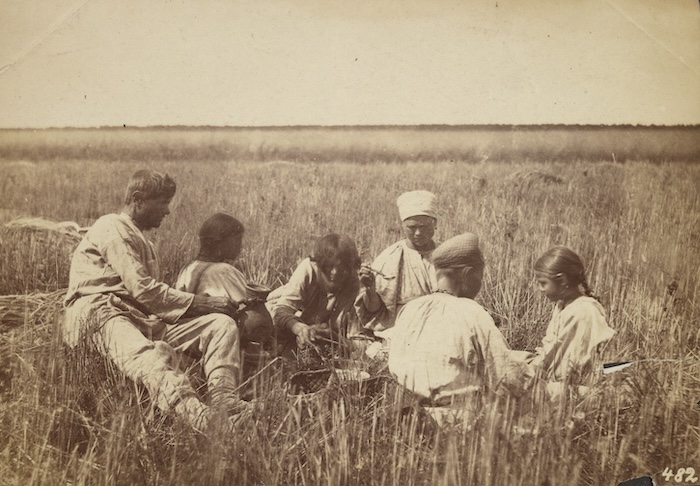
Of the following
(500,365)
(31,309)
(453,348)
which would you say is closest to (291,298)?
(453,348)

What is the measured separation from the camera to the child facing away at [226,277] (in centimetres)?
402

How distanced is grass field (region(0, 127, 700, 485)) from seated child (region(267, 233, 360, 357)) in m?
0.10

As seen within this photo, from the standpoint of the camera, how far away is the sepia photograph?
3.92m

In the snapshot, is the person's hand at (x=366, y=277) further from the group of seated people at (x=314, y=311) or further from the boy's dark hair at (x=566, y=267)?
the boy's dark hair at (x=566, y=267)

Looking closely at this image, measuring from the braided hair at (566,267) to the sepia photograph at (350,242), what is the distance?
1 cm

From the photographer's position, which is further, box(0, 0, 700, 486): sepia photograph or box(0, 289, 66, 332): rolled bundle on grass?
box(0, 289, 66, 332): rolled bundle on grass

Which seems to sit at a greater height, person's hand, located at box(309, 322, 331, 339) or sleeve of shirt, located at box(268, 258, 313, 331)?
sleeve of shirt, located at box(268, 258, 313, 331)

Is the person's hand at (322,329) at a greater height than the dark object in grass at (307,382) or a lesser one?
greater

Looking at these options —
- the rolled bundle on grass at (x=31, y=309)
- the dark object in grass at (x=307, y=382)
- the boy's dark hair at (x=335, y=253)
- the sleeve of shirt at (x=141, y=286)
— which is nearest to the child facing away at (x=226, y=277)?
the sleeve of shirt at (x=141, y=286)

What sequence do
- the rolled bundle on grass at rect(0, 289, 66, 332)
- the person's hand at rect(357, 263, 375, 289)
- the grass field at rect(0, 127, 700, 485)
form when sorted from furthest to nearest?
the person's hand at rect(357, 263, 375, 289), the rolled bundle on grass at rect(0, 289, 66, 332), the grass field at rect(0, 127, 700, 485)

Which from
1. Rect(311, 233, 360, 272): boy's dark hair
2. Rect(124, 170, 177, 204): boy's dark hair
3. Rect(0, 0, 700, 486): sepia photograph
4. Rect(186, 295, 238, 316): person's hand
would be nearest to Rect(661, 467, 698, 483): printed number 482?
Rect(0, 0, 700, 486): sepia photograph

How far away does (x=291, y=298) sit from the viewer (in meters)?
4.14

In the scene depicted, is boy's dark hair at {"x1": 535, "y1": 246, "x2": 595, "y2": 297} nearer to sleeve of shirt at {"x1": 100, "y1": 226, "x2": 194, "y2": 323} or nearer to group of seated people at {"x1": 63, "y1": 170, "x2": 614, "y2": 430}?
group of seated people at {"x1": 63, "y1": 170, "x2": 614, "y2": 430}

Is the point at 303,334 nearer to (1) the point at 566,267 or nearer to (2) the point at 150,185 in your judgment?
(2) the point at 150,185
